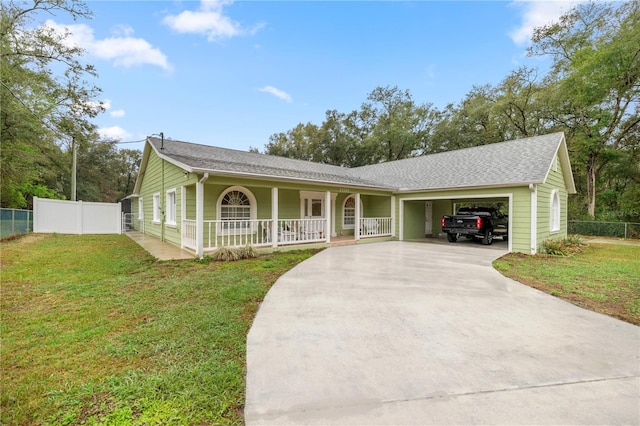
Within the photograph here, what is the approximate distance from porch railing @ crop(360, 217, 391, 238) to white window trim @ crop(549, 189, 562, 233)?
667cm

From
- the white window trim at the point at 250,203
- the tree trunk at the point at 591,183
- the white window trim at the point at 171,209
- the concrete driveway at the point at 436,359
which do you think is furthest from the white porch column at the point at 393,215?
the tree trunk at the point at 591,183

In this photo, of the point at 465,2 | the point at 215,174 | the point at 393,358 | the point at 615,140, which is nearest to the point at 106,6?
the point at 215,174

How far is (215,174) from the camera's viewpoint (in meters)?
7.86

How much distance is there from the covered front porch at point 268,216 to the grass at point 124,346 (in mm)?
3067

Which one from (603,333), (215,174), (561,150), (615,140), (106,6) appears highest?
(106,6)

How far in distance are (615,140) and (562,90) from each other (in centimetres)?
562

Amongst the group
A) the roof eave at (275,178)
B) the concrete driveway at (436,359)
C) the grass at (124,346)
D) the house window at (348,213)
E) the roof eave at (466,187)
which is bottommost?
the concrete driveway at (436,359)

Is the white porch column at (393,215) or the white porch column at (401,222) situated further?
the white porch column at (393,215)

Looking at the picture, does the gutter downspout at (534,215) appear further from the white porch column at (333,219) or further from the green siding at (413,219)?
the white porch column at (333,219)

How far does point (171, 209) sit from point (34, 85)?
9.79 meters

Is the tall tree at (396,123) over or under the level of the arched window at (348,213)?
over

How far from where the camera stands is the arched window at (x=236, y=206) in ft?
32.3

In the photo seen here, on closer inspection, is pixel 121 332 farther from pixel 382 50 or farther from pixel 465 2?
pixel 382 50

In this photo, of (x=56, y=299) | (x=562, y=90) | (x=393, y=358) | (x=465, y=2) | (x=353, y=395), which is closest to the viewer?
(x=353, y=395)
